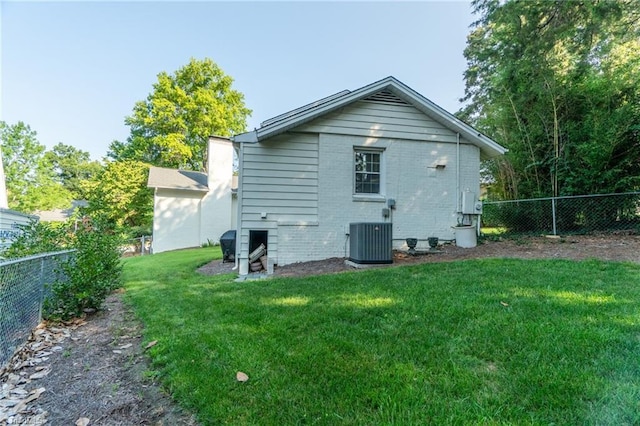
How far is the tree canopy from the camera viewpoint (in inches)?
327

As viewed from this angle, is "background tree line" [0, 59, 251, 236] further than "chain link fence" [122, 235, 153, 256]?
Yes

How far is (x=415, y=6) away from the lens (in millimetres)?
9125

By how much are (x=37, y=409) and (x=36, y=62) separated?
15.0 m

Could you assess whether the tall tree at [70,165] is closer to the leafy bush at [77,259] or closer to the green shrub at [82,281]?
the leafy bush at [77,259]

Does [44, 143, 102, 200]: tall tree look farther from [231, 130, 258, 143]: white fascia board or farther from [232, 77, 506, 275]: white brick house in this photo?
[232, 77, 506, 275]: white brick house

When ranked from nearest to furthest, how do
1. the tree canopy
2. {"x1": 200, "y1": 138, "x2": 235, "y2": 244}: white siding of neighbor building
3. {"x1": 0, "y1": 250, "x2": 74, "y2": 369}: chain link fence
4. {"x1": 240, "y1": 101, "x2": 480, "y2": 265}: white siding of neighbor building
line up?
{"x1": 0, "y1": 250, "x2": 74, "y2": 369}: chain link fence
{"x1": 240, "y1": 101, "x2": 480, "y2": 265}: white siding of neighbor building
the tree canopy
{"x1": 200, "y1": 138, "x2": 235, "y2": 244}: white siding of neighbor building

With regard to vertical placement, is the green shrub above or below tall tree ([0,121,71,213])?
below

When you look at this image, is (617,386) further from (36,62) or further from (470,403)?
(36,62)

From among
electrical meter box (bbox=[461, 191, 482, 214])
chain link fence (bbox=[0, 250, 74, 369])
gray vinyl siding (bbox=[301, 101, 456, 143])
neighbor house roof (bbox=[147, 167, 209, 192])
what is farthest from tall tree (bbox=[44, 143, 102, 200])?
electrical meter box (bbox=[461, 191, 482, 214])

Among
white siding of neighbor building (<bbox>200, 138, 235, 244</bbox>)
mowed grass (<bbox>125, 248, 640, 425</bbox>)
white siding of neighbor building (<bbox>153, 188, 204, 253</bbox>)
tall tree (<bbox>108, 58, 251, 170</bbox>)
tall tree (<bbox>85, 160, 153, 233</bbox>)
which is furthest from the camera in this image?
tall tree (<bbox>108, 58, 251, 170</bbox>)

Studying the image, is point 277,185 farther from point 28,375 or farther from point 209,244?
point 209,244

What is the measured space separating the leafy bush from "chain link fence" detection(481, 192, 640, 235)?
1088 cm

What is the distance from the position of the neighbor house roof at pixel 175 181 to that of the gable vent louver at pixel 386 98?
11631 mm

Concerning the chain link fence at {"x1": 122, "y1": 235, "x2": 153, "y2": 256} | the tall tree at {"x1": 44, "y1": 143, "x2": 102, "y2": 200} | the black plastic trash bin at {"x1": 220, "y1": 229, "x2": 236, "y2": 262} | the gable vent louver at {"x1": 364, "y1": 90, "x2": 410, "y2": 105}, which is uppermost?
the tall tree at {"x1": 44, "y1": 143, "x2": 102, "y2": 200}
